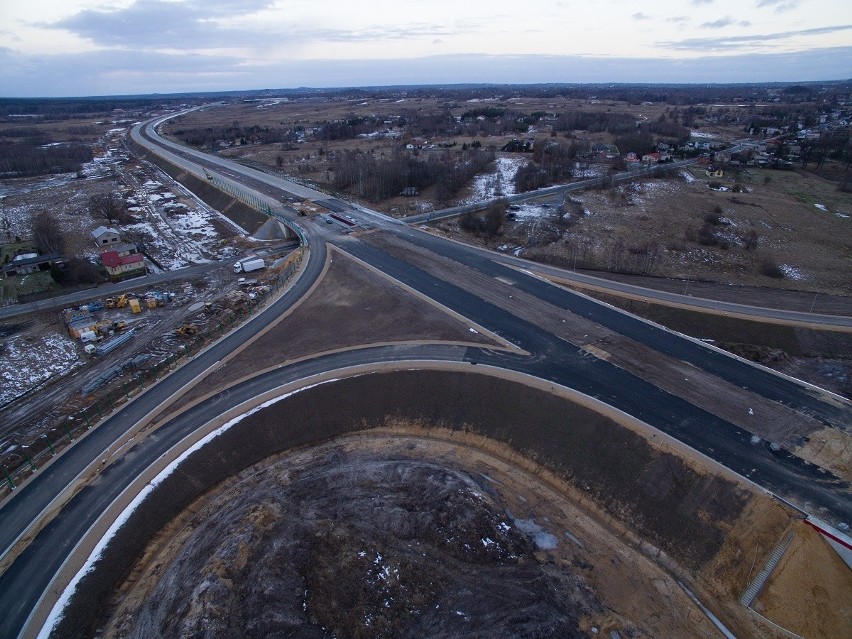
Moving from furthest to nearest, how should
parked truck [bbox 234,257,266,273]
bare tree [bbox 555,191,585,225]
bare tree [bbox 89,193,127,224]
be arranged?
bare tree [bbox 89,193,127,224], bare tree [bbox 555,191,585,225], parked truck [bbox 234,257,266,273]

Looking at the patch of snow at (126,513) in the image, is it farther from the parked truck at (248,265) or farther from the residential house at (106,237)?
the residential house at (106,237)

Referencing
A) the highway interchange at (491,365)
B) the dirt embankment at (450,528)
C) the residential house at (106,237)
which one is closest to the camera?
the dirt embankment at (450,528)

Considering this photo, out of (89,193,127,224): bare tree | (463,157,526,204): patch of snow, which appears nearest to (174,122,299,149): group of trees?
(89,193,127,224): bare tree

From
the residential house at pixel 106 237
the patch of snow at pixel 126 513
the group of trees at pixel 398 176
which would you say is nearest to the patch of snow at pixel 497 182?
the group of trees at pixel 398 176

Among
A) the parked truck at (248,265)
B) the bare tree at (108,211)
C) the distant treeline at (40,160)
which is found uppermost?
the distant treeline at (40,160)

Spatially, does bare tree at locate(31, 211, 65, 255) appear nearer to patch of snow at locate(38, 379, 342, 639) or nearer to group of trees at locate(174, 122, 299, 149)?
patch of snow at locate(38, 379, 342, 639)
